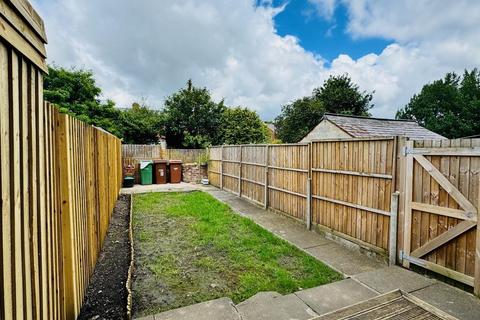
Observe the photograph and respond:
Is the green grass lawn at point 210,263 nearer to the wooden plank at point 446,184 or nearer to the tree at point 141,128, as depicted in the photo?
the wooden plank at point 446,184

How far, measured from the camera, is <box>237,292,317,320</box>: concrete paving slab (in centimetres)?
272

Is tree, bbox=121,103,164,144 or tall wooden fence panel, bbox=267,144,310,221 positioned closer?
tall wooden fence panel, bbox=267,144,310,221

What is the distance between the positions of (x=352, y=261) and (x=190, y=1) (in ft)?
27.3

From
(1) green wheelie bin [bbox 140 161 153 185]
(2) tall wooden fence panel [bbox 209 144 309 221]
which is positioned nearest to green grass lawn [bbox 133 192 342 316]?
(2) tall wooden fence panel [bbox 209 144 309 221]

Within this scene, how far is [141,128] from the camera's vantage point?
18.4 meters

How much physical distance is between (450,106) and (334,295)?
39.8 m

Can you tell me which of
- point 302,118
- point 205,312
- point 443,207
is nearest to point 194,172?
point 205,312

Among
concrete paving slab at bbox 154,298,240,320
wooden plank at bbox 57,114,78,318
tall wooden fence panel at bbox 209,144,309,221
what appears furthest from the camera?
tall wooden fence panel at bbox 209,144,309,221

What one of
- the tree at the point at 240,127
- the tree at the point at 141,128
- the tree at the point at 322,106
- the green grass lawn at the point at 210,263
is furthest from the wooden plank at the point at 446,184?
the tree at the point at 322,106

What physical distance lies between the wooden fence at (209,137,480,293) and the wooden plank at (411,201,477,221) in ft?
0.04

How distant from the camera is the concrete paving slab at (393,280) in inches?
130

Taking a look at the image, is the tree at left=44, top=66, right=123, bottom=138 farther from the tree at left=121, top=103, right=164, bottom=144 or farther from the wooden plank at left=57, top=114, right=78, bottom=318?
the wooden plank at left=57, top=114, right=78, bottom=318

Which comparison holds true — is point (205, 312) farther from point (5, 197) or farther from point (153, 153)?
point (153, 153)

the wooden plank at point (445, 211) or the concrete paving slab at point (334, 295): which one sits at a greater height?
the wooden plank at point (445, 211)
